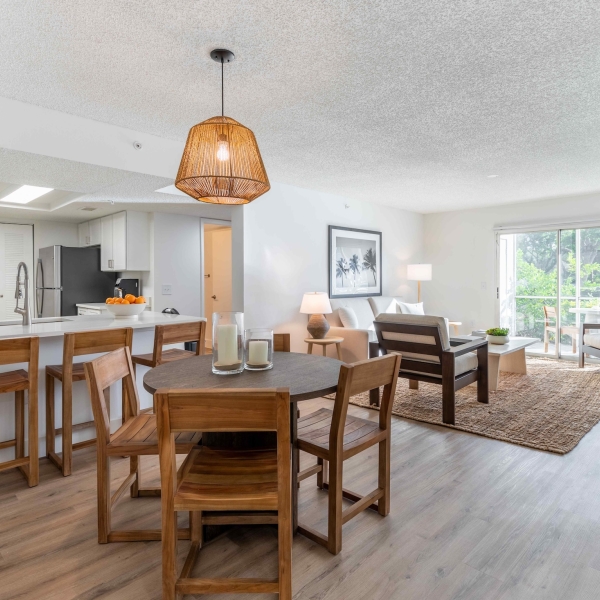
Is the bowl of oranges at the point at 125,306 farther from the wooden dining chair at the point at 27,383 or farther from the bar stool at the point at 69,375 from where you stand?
the wooden dining chair at the point at 27,383

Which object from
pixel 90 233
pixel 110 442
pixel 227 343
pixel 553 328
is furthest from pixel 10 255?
pixel 553 328

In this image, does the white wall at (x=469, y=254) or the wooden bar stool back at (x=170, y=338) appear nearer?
the wooden bar stool back at (x=170, y=338)

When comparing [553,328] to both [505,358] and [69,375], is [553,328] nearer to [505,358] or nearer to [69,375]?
[505,358]

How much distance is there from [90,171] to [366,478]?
9.51ft

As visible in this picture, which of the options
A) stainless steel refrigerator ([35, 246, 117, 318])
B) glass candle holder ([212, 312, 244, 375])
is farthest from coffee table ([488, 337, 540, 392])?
stainless steel refrigerator ([35, 246, 117, 318])

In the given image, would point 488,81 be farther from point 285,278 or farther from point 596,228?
point 596,228

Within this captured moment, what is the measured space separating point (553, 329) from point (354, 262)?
3058 mm

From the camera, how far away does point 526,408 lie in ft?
12.1

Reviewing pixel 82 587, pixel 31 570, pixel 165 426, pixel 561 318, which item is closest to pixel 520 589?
pixel 165 426

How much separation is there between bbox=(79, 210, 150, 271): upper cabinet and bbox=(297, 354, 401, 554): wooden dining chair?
399cm

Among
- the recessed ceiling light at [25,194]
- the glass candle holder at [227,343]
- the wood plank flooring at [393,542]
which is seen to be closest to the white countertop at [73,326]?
the wood plank flooring at [393,542]

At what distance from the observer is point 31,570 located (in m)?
1.69

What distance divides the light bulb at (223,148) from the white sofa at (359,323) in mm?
2856

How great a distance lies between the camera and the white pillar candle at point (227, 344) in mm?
1896
